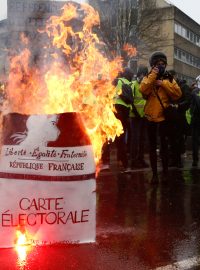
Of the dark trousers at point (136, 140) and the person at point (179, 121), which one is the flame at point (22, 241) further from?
the dark trousers at point (136, 140)

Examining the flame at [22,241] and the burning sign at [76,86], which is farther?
the burning sign at [76,86]

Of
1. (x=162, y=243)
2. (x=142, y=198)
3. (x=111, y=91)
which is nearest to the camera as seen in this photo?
(x=162, y=243)

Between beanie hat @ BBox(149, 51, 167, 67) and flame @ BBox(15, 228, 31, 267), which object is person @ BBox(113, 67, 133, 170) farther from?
flame @ BBox(15, 228, 31, 267)

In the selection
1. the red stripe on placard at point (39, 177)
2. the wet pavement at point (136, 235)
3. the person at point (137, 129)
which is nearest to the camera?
the wet pavement at point (136, 235)

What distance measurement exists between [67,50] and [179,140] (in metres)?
5.32

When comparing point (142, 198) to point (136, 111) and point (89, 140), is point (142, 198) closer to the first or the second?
point (89, 140)

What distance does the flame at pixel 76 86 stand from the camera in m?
5.02

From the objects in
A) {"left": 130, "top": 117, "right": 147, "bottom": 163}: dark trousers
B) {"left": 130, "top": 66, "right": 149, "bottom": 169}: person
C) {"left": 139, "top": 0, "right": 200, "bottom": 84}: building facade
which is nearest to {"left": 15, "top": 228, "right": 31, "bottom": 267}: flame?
{"left": 130, "top": 66, "right": 149, "bottom": 169}: person

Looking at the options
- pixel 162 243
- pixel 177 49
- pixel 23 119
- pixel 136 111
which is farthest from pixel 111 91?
pixel 177 49

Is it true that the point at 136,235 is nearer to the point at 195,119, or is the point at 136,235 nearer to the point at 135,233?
the point at 135,233

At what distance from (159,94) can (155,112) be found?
0.98ft

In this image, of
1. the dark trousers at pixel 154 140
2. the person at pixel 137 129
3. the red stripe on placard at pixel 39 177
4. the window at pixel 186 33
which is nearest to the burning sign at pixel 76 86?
the red stripe on placard at pixel 39 177

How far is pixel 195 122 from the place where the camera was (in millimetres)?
11266

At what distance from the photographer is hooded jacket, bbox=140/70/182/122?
770 centimetres
